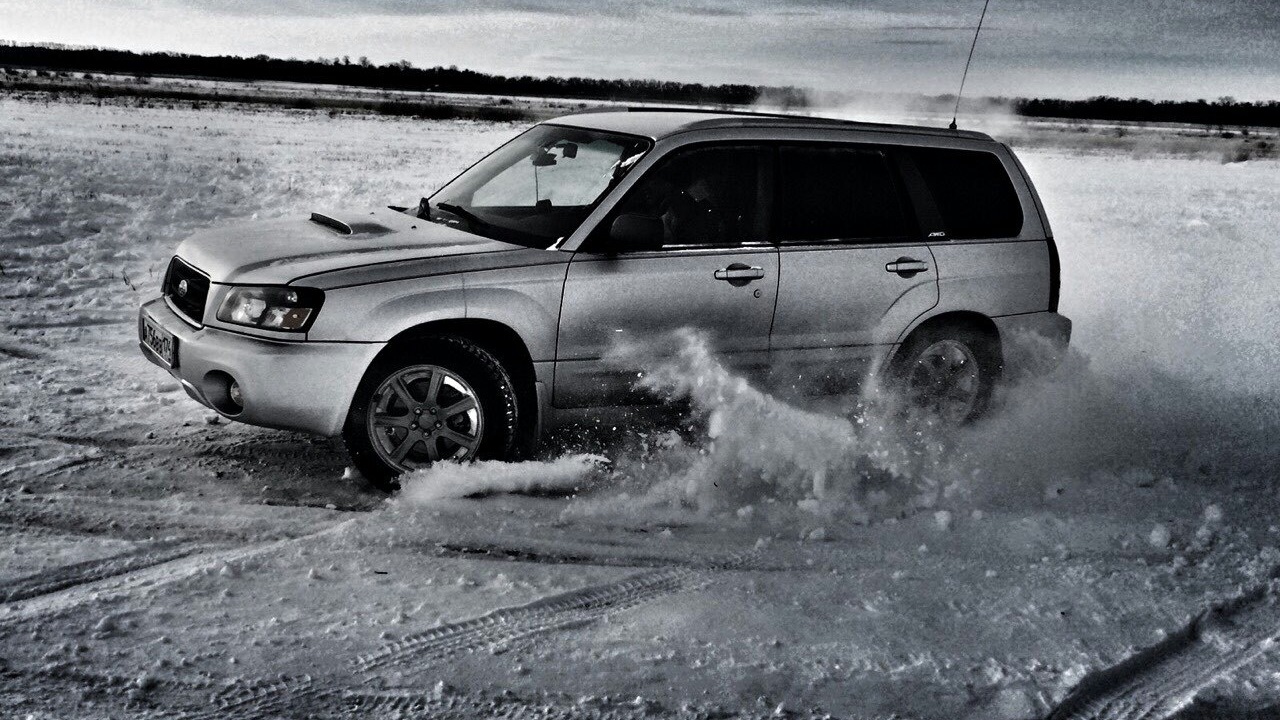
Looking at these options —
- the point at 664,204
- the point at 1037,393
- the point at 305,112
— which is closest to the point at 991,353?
the point at 1037,393

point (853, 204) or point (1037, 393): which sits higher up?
point (853, 204)

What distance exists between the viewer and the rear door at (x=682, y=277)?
17.3ft

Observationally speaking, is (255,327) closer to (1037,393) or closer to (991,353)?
(991,353)

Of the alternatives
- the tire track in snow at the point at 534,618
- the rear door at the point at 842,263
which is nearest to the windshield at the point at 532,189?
the rear door at the point at 842,263

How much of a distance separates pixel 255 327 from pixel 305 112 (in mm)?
38846

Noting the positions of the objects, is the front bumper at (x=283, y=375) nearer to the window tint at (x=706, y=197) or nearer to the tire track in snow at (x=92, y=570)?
the tire track in snow at (x=92, y=570)

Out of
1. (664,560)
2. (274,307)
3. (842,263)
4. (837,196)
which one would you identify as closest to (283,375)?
(274,307)

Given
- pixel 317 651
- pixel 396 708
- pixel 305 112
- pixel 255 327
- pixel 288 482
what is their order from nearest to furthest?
1. pixel 396 708
2. pixel 317 651
3. pixel 255 327
4. pixel 288 482
5. pixel 305 112

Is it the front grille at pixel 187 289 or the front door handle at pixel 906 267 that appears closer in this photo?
the front grille at pixel 187 289

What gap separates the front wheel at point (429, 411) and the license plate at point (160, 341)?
2.92 ft

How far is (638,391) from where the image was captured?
5.46m

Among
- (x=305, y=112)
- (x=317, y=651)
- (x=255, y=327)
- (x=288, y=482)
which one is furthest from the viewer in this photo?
(x=305, y=112)

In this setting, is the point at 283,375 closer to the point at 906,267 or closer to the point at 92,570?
the point at 92,570

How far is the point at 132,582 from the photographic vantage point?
4.18m
